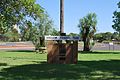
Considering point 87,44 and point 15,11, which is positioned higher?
point 15,11

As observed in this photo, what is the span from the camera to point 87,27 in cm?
5153

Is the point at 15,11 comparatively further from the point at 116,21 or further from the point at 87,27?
the point at 87,27

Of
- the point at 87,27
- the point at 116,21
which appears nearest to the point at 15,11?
the point at 116,21

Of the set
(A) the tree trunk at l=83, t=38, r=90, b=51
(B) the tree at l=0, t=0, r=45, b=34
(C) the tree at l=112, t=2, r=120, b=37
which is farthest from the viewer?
(A) the tree trunk at l=83, t=38, r=90, b=51

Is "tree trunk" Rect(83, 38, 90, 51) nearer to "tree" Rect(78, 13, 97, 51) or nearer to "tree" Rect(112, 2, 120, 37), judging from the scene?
"tree" Rect(78, 13, 97, 51)

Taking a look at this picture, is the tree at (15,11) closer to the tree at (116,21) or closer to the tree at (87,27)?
the tree at (116,21)

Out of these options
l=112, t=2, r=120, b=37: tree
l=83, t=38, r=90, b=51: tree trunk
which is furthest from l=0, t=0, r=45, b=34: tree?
l=83, t=38, r=90, b=51: tree trunk

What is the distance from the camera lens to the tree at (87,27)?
4997 cm

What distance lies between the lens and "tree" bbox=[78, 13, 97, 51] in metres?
50.0

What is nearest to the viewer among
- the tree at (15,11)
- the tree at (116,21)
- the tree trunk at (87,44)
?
the tree at (15,11)

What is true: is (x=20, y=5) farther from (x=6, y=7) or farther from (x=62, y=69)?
Result: (x=62, y=69)

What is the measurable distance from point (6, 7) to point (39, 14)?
5.97 feet

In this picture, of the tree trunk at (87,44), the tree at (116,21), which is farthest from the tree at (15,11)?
the tree trunk at (87,44)

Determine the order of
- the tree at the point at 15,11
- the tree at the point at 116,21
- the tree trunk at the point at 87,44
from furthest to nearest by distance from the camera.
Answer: the tree trunk at the point at 87,44 → the tree at the point at 116,21 → the tree at the point at 15,11
